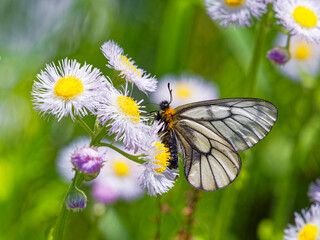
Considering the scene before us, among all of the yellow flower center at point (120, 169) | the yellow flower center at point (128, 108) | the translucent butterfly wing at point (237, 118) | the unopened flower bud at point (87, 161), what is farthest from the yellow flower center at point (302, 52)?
the unopened flower bud at point (87, 161)

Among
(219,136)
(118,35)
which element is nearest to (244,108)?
(219,136)

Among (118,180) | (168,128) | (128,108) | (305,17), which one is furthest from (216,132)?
(118,180)

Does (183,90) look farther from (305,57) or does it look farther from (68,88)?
(68,88)

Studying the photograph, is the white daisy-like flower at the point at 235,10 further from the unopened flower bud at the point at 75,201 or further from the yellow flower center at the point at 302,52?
the yellow flower center at the point at 302,52

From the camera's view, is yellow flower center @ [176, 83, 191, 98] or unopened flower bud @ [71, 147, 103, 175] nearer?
unopened flower bud @ [71, 147, 103, 175]

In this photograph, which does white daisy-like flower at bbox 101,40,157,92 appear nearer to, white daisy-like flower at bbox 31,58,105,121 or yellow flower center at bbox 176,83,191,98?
white daisy-like flower at bbox 31,58,105,121

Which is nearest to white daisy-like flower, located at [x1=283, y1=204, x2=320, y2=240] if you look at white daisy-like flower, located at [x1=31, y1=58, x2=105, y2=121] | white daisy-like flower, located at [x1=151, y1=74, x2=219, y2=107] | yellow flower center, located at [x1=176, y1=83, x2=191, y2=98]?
white daisy-like flower, located at [x1=31, y1=58, x2=105, y2=121]
